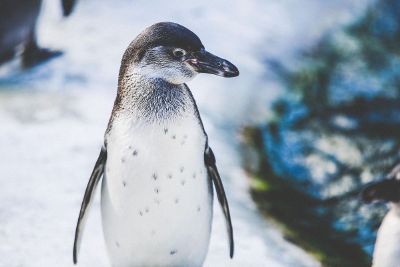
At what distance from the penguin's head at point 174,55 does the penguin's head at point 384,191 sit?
18.7 inches

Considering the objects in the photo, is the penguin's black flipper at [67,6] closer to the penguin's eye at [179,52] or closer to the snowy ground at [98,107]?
the snowy ground at [98,107]

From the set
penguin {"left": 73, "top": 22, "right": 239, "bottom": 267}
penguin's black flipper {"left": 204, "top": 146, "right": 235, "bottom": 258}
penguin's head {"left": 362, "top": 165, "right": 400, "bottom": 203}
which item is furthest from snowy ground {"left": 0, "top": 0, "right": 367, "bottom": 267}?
penguin's head {"left": 362, "top": 165, "right": 400, "bottom": 203}

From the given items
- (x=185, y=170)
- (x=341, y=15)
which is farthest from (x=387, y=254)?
(x=341, y=15)

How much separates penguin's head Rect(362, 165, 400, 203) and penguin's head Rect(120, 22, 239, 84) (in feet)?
1.56

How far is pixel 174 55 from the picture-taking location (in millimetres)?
1742

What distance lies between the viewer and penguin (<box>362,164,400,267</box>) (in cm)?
184

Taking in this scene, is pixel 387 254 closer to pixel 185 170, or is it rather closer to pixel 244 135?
pixel 185 170

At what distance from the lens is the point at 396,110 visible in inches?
135

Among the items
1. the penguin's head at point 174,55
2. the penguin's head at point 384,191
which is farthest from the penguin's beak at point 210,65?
the penguin's head at point 384,191

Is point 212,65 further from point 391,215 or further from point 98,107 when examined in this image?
point 98,107

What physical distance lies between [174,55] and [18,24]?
95.3 inches

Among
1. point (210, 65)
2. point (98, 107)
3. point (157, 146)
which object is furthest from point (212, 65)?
point (98, 107)

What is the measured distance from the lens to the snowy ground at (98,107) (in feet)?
7.77

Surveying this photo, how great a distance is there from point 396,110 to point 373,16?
2.37ft
